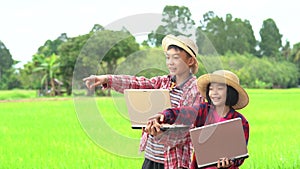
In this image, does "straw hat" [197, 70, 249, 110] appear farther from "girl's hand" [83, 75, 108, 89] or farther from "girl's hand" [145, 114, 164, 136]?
"girl's hand" [83, 75, 108, 89]

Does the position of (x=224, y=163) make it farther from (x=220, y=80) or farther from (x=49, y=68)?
(x=49, y=68)

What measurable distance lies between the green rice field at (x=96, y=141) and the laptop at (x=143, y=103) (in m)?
0.07

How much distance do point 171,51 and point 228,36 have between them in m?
40.2

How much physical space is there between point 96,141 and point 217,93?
60cm

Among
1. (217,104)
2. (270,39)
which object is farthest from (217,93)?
(270,39)

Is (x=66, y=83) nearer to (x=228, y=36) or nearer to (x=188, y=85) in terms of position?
(x=228, y=36)

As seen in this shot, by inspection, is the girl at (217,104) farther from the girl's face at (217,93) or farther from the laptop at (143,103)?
the laptop at (143,103)

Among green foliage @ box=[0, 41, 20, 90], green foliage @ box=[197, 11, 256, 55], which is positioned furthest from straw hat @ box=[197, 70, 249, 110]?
green foliage @ box=[197, 11, 256, 55]

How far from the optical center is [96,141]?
2205mm

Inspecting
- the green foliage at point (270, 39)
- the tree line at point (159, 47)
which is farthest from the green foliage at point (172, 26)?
the green foliage at point (270, 39)

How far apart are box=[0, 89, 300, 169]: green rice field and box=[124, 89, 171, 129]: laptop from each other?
73mm

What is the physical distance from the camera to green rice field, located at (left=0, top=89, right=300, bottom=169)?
226cm

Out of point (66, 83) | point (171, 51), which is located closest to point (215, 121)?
point (171, 51)

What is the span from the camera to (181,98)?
7.48 feet
